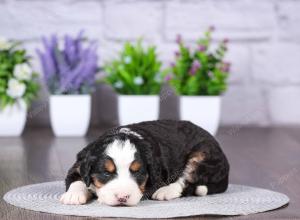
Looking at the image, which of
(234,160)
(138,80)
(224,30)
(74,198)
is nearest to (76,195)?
(74,198)

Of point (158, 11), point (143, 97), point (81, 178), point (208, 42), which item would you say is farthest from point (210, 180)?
point (158, 11)

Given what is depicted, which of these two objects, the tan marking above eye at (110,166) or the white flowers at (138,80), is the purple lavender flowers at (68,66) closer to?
the white flowers at (138,80)

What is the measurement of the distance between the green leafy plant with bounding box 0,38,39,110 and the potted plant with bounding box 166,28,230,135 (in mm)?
681

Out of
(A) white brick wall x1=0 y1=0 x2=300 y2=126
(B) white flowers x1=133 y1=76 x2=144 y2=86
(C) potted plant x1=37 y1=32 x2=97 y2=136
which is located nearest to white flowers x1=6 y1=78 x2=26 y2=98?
(C) potted plant x1=37 y1=32 x2=97 y2=136

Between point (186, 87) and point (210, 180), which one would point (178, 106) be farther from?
point (210, 180)

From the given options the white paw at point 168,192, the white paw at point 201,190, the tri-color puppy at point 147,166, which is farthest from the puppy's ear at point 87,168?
the white paw at point 201,190

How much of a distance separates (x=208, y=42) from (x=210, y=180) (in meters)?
1.62

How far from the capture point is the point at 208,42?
3684mm

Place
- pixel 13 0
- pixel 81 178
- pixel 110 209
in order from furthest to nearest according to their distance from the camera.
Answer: pixel 13 0, pixel 81 178, pixel 110 209

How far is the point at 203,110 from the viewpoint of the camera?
3.50 m

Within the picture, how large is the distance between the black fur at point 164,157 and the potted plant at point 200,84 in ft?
4.11

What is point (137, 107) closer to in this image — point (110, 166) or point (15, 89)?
point (15, 89)

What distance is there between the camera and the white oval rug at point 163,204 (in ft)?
6.00

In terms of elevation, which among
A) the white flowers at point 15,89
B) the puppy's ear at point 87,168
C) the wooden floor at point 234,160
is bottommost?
the wooden floor at point 234,160
